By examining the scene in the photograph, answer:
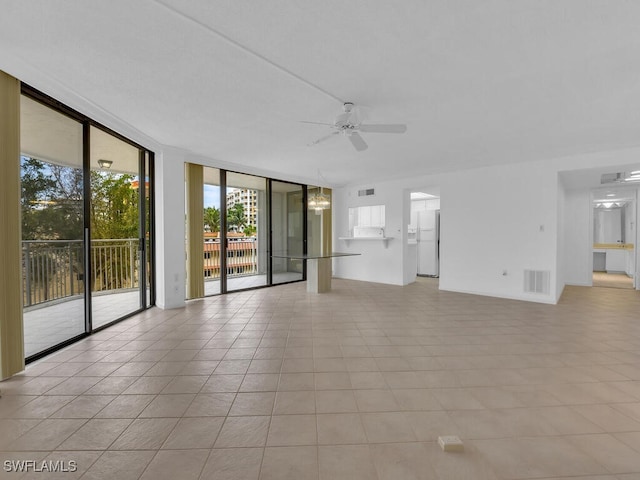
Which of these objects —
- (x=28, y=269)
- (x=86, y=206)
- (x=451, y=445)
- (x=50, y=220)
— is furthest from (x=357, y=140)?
(x=28, y=269)

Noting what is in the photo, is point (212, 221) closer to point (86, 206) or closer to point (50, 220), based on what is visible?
point (86, 206)

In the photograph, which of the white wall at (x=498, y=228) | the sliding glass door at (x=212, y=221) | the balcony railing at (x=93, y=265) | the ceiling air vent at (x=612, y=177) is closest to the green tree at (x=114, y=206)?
the balcony railing at (x=93, y=265)

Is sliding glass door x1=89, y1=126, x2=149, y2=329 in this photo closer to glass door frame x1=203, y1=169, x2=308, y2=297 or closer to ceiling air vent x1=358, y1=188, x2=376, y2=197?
glass door frame x1=203, y1=169, x2=308, y2=297

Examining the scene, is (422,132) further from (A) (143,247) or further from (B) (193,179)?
(A) (143,247)

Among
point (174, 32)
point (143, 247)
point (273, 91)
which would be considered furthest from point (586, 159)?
point (143, 247)

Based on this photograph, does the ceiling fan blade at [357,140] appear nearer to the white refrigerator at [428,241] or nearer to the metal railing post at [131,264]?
the metal railing post at [131,264]

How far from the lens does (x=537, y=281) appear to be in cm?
511

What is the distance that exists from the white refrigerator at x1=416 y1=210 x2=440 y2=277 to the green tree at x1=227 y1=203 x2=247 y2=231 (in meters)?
4.96

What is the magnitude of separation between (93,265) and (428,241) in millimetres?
7771

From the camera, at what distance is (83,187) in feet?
10.9

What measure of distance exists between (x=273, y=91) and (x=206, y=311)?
3385mm

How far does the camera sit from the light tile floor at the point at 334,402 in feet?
5.04

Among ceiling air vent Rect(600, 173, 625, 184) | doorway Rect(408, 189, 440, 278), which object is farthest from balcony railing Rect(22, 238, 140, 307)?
ceiling air vent Rect(600, 173, 625, 184)

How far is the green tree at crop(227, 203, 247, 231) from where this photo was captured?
619 cm
